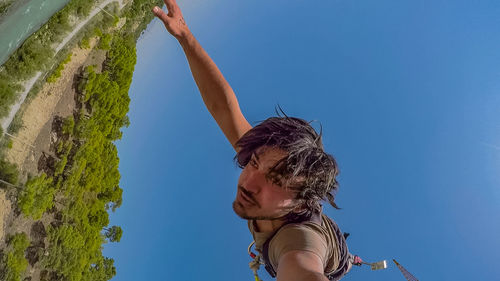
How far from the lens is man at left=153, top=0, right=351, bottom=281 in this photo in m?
1.91

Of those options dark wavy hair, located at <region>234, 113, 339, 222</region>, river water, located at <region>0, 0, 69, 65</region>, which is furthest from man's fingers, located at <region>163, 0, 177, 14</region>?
river water, located at <region>0, 0, 69, 65</region>

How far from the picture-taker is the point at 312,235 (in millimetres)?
2035

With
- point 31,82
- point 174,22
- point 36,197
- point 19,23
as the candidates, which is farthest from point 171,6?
point 36,197

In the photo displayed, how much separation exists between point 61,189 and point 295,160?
9.93m

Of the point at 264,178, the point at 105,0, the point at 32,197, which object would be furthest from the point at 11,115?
the point at 264,178

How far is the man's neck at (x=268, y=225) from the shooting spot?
215 cm

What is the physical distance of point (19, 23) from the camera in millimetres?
8258

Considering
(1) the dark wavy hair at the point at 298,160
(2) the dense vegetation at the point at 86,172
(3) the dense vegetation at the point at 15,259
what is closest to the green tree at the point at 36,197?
(2) the dense vegetation at the point at 86,172

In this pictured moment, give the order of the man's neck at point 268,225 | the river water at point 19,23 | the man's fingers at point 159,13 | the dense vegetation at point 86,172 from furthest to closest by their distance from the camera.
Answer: the dense vegetation at point 86,172 < the river water at point 19,23 < the man's fingers at point 159,13 < the man's neck at point 268,225

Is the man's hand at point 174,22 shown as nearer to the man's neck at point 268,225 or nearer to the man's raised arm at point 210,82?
the man's raised arm at point 210,82

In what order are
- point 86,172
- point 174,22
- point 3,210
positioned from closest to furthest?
point 174,22, point 3,210, point 86,172

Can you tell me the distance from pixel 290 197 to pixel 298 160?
20cm

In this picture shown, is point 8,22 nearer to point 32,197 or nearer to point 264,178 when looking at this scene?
point 32,197

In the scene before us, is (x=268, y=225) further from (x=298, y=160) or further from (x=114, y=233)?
(x=114, y=233)
